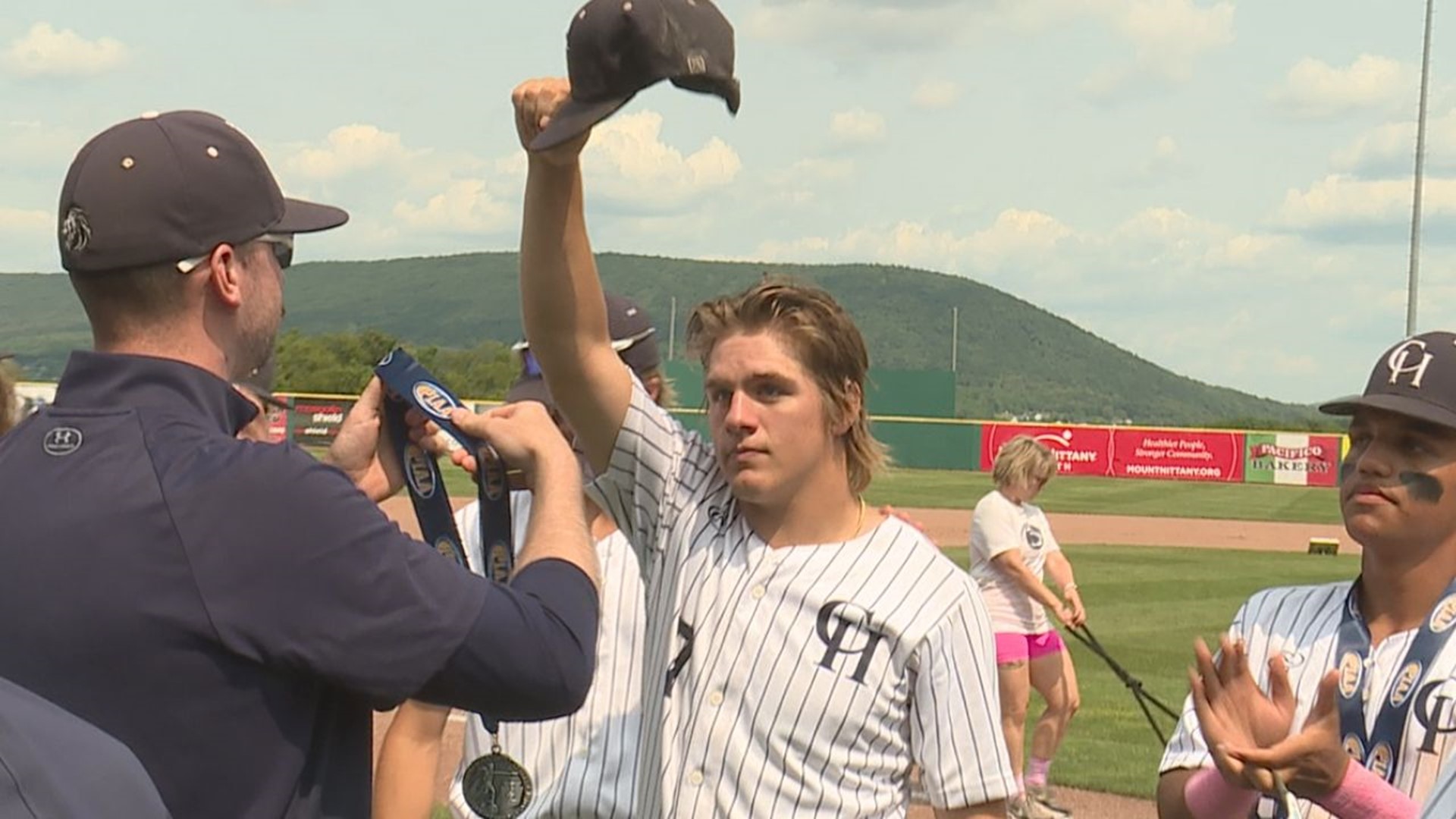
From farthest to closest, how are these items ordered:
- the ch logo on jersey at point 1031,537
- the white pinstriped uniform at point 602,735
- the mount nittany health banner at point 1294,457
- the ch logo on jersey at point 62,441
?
the mount nittany health banner at point 1294,457, the ch logo on jersey at point 1031,537, the white pinstriped uniform at point 602,735, the ch logo on jersey at point 62,441

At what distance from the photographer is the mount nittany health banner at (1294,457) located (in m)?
50.3

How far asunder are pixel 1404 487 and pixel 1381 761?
22.3 inches

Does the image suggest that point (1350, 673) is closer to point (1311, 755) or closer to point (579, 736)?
point (1311, 755)

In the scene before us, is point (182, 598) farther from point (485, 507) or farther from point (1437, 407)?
point (1437, 407)

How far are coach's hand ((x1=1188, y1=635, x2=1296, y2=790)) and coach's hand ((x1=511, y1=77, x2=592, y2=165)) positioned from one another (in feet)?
4.91

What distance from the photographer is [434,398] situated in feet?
9.47

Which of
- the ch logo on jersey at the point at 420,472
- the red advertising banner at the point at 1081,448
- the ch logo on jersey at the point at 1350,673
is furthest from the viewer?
the red advertising banner at the point at 1081,448

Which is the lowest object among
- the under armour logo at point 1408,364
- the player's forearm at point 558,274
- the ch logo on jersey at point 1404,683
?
the ch logo on jersey at point 1404,683

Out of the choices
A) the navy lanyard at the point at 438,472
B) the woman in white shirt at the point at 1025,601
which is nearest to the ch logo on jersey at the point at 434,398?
the navy lanyard at the point at 438,472

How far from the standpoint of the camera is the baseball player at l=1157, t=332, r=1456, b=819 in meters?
3.03

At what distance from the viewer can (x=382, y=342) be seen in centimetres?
7075

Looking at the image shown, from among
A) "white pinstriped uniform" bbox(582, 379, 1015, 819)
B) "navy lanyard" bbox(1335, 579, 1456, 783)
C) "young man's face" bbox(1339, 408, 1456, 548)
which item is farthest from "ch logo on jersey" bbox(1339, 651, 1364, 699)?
"white pinstriped uniform" bbox(582, 379, 1015, 819)

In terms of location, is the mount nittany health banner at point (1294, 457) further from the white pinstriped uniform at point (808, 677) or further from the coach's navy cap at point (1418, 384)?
the white pinstriped uniform at point (808, 677)

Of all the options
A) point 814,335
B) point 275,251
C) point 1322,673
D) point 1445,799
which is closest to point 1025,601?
point 1322,673
